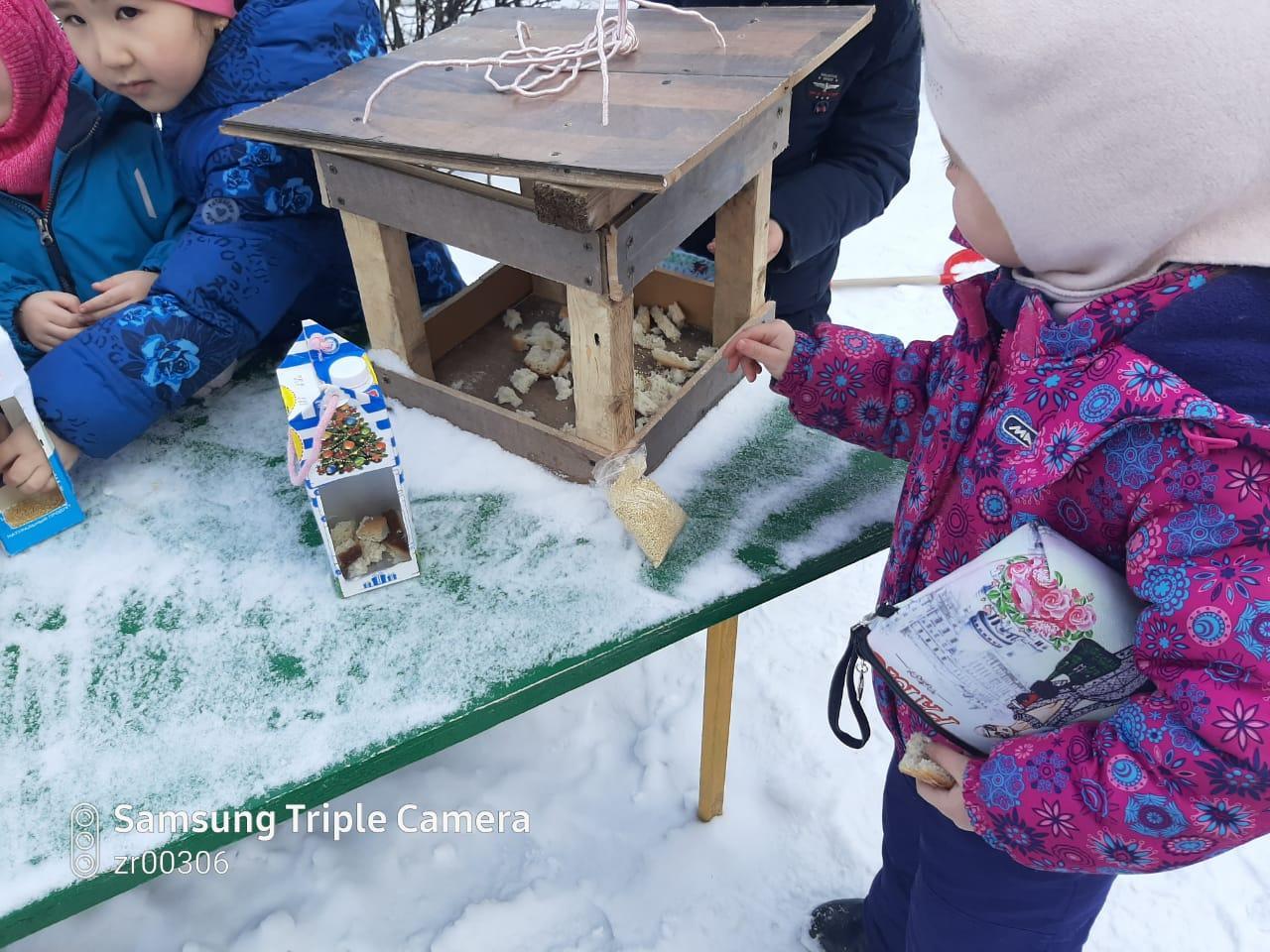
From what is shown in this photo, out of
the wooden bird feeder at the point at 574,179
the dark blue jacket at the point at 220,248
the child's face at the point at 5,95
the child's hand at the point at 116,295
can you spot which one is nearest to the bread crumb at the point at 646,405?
the wooden bird feeder at the point at 574,179

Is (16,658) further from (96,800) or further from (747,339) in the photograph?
(747,339)

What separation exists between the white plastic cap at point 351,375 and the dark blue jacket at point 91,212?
2.21ft

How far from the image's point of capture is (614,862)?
1758 millimetres

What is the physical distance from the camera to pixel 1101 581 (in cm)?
84

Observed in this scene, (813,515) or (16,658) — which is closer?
(16,658)

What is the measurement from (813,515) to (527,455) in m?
0.43

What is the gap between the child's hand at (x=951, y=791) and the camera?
0.96m

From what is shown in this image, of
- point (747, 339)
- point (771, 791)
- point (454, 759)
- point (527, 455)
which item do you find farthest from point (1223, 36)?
point (454, 759)

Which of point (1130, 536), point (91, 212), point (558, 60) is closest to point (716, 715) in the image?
point (1130, 536)

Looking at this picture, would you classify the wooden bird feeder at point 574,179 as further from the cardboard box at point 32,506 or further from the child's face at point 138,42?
the cardboard box at point 32,506

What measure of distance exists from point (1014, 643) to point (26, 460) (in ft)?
4.23

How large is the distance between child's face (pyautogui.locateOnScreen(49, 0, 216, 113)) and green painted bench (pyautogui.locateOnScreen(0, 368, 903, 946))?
1.72 ft

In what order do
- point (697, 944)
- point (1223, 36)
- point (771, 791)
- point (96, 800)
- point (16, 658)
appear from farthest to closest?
1. point (771, 791)
2. point (697, 944)
3. point (16, 658)
4. point (96, 800)
5. point (1223, 36)

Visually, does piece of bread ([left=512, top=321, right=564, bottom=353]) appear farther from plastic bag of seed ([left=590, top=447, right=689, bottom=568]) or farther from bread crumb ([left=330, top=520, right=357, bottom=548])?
bread crumb ([left=330, top=520, right=357, bottom=548])
